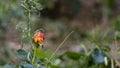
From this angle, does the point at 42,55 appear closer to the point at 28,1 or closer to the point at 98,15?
the point at 28,1

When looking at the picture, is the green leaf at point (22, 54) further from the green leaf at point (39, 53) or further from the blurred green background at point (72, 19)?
the blurred green background at point (72, 19)

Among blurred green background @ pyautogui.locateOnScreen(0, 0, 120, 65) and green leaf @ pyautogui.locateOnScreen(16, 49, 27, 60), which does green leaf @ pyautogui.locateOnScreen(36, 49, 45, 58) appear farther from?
blurred green background @ pyautogui.locateOnScreen(0, 0, 120, 65)

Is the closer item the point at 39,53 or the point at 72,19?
the point at 39,53

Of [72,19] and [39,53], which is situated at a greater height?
[39,53]

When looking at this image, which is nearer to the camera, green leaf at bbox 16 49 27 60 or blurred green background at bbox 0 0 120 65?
green leaf at bbox 16 49 27 60

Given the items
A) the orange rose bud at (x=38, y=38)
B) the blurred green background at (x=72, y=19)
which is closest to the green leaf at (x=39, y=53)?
the orange rose bud at (x=38, y=38)

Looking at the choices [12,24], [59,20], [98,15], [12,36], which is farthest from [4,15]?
[98,15]

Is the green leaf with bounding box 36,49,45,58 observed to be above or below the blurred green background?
above

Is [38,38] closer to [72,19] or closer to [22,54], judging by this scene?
[22,54]

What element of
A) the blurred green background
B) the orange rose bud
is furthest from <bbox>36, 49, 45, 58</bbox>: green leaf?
the blurred green background

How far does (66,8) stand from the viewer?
4797 mm

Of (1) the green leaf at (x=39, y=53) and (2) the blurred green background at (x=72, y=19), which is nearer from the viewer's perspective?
(1) the green leaf at (x=39, y=53)

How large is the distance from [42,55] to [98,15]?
3.62 m

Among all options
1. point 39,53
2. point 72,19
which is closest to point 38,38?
point 39,53
